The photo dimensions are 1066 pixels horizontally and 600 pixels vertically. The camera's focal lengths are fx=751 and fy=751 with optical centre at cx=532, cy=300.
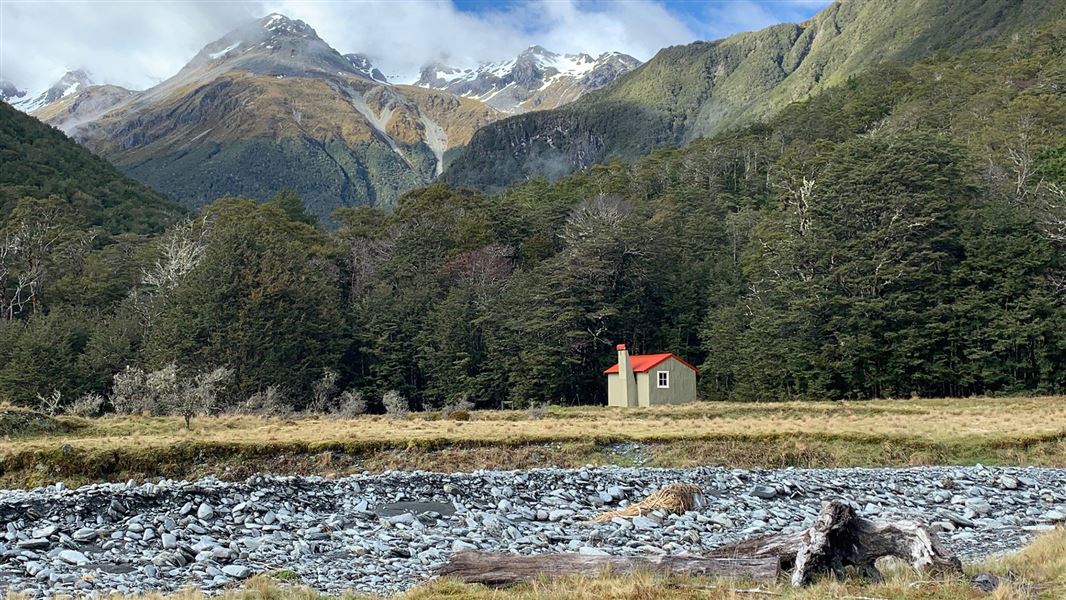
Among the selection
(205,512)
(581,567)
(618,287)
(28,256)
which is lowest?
(205,512)

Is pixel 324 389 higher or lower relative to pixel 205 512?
higher

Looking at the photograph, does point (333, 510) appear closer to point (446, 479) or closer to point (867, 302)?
point (446, 479)

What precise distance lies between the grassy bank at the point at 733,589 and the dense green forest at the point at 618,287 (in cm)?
4188

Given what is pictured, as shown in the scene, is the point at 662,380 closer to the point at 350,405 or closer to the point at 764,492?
the point at 350,405

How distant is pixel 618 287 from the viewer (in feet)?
204

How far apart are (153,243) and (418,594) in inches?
2925

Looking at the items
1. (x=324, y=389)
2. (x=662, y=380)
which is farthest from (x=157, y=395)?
(x=662, y=380)

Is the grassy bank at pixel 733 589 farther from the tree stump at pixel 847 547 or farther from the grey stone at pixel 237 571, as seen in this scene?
the grey stone at pixel 237 571

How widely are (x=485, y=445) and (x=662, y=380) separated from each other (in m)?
26.3

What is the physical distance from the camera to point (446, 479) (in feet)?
62.8

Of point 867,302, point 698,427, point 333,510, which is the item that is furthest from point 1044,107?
point 333,510

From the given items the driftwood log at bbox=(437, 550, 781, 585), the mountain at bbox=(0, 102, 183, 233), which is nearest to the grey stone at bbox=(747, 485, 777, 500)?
the driftwood log at bbox=(437, 550, 781, 585)

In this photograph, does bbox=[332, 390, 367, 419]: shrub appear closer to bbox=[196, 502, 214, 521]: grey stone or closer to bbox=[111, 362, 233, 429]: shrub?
bbox=[111, 362, 233, 429]: shrub

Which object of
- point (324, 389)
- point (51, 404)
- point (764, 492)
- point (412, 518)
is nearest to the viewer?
point (412, 518)
